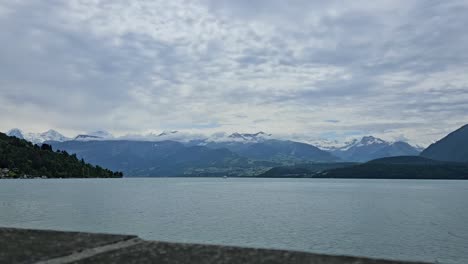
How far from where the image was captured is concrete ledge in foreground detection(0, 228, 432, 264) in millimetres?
16516

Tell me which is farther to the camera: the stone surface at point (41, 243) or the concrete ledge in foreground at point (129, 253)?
the stone surface at point (41, 243)

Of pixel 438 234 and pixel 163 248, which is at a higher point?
pixel 163 248

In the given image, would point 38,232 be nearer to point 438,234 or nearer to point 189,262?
point 189,262

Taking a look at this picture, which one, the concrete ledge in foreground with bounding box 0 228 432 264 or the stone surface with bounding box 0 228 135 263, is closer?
the concrete ledge in foreground with bounding box 0 228 432 264

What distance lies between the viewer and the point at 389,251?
169ft

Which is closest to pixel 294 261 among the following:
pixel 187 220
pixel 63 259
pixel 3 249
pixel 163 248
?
pixel 163 248

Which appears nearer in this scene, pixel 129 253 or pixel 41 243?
pixel 129 253

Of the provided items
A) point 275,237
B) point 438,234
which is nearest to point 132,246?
point 275,237

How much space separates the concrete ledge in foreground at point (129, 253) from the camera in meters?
16.5

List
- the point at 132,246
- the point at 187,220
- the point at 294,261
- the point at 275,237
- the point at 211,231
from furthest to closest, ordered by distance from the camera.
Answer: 1. the point at 187,220
2. the point at 211,231
3. the point at 275,237
4. the point at 132,246
5. the point at 294,261

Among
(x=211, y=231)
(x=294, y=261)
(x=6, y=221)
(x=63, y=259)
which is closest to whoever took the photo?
(x=294, y=261)

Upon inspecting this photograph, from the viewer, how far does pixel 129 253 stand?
18016 mm

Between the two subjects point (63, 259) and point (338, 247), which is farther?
point (338, 247)

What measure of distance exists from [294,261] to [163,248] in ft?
19.2
